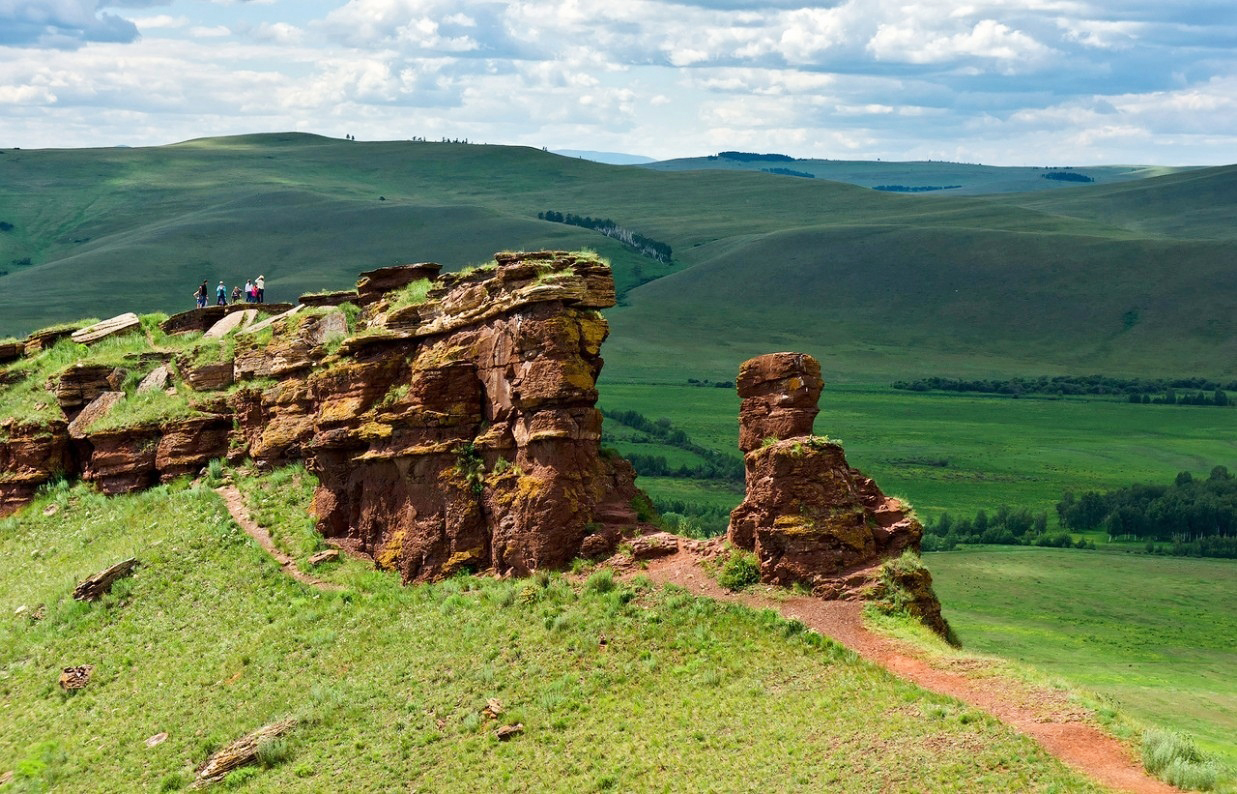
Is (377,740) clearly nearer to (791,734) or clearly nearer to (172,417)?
(791,734)

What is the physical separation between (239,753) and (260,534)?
13715 millimetres

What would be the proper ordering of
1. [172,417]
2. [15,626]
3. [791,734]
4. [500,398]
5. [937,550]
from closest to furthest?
[791,734]
[500,398]
[15,626]
[172,417]
[937,550]

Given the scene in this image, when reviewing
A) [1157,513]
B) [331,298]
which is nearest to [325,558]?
[331,298]

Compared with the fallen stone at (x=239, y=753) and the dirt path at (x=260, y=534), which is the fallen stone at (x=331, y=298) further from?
the fallen stone at (x=239, y=753)

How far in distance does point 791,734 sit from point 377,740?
1166 cm

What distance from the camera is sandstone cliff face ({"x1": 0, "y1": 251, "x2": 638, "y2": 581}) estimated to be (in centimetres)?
4497

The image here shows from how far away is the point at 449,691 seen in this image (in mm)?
40281

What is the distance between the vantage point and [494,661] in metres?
41.1

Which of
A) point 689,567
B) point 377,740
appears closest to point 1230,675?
point 689,567

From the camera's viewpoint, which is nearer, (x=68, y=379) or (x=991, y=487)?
(x=68, y=379)

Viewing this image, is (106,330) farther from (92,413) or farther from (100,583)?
(100,583)

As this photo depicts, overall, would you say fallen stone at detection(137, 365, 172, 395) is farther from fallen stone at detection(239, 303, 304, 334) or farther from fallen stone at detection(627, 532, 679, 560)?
fallen stone at detection(627, 532, 679, 560)

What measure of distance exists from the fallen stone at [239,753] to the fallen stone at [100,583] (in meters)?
13.1

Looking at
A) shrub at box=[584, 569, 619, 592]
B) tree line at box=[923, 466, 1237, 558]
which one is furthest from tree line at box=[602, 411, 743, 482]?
→ shrub at box=[584, 569, 619, 592]
